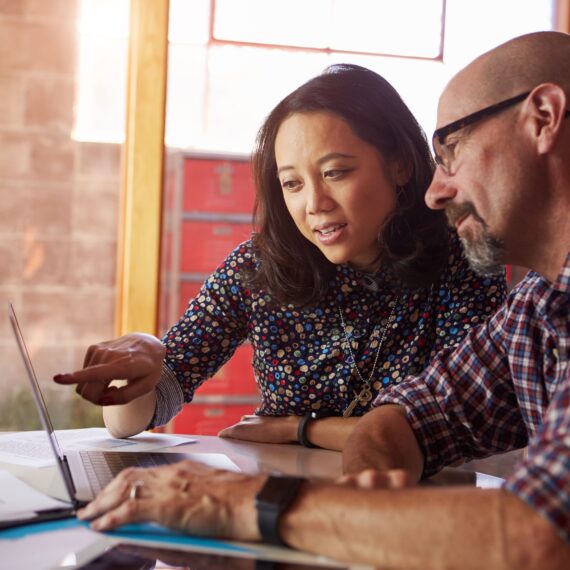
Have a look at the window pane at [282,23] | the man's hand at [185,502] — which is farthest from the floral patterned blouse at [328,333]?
the window pane at [282,23]

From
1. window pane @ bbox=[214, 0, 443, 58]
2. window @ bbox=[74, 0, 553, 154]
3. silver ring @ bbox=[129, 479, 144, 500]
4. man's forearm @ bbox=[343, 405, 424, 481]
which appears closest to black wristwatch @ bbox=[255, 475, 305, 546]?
silver ring @ bbox=[129, 479, 144, 500]

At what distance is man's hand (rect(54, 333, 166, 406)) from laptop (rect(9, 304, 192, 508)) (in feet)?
0.42

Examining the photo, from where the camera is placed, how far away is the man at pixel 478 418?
2.35 ft

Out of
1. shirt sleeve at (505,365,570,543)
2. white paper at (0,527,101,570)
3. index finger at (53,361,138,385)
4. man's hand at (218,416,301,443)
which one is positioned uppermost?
shirt sleeve at (505,365,570,543)

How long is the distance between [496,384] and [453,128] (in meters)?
0.43

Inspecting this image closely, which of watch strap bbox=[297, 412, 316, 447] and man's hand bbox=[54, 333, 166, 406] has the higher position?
man's hand bbox=[54, 333, 166, 406]

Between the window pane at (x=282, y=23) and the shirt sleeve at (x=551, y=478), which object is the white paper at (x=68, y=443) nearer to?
the shirt sleeve at (x=551, y=478)

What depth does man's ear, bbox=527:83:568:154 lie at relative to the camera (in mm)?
1122

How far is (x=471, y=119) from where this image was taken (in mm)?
1207

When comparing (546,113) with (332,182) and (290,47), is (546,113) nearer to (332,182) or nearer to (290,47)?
(332,182)

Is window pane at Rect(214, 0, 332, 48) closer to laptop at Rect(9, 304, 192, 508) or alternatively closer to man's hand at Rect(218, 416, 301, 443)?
man's hand at Rect(218, 416, 301, 443)

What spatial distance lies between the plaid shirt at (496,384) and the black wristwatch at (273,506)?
0.51 m

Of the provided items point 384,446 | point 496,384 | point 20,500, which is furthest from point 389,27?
point 20,500

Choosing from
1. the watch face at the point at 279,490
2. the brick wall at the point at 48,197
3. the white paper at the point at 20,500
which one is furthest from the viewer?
the brick wall at the point at 48,197
